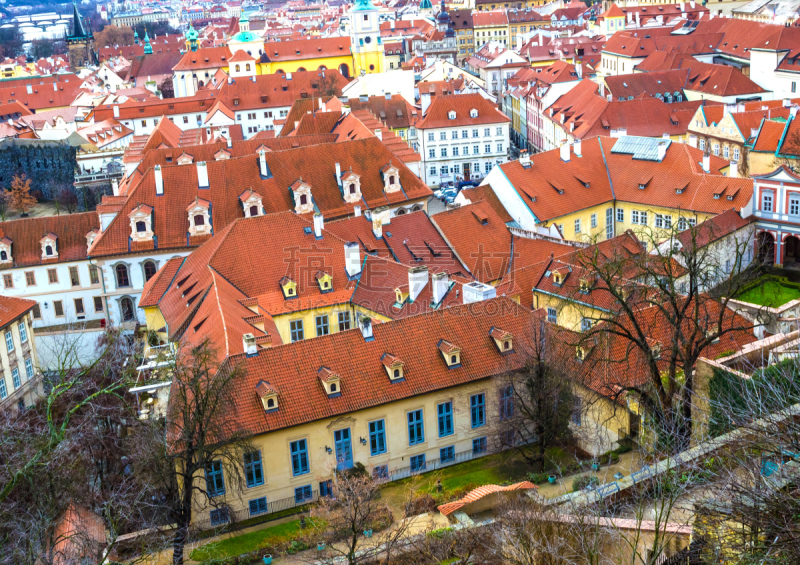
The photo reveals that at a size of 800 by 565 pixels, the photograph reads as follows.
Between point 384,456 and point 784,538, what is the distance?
67.9 ft

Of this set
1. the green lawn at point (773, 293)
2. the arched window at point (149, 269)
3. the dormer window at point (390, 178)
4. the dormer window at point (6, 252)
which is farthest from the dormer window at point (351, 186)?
the green lawn at point (773, 293)

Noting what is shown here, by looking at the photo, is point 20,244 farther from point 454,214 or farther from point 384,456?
point 384,456

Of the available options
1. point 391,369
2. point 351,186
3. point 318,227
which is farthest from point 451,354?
point 351,186

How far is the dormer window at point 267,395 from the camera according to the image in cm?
3250

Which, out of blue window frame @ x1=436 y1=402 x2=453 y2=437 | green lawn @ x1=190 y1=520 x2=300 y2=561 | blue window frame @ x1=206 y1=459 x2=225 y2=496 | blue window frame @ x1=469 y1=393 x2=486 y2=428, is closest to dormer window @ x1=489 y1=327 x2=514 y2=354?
blue window frame @ x1=469 y1=393 x2=486 y2=428

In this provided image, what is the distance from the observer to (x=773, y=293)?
168ft

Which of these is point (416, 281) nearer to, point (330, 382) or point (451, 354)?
point (451, 354)

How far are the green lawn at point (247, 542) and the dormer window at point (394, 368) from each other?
253 inches

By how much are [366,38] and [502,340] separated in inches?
4663

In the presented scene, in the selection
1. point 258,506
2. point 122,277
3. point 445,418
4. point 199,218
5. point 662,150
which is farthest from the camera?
point 662,150

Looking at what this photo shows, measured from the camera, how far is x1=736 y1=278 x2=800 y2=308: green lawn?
162 feet

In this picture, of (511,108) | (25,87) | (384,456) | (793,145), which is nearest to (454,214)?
(384,456)

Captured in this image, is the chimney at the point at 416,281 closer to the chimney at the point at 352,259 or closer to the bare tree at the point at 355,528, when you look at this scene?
the chimney at the point at 352,259

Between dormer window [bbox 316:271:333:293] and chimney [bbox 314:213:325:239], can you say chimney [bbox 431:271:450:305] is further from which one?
chimney [bbox 314:213:325:239]
